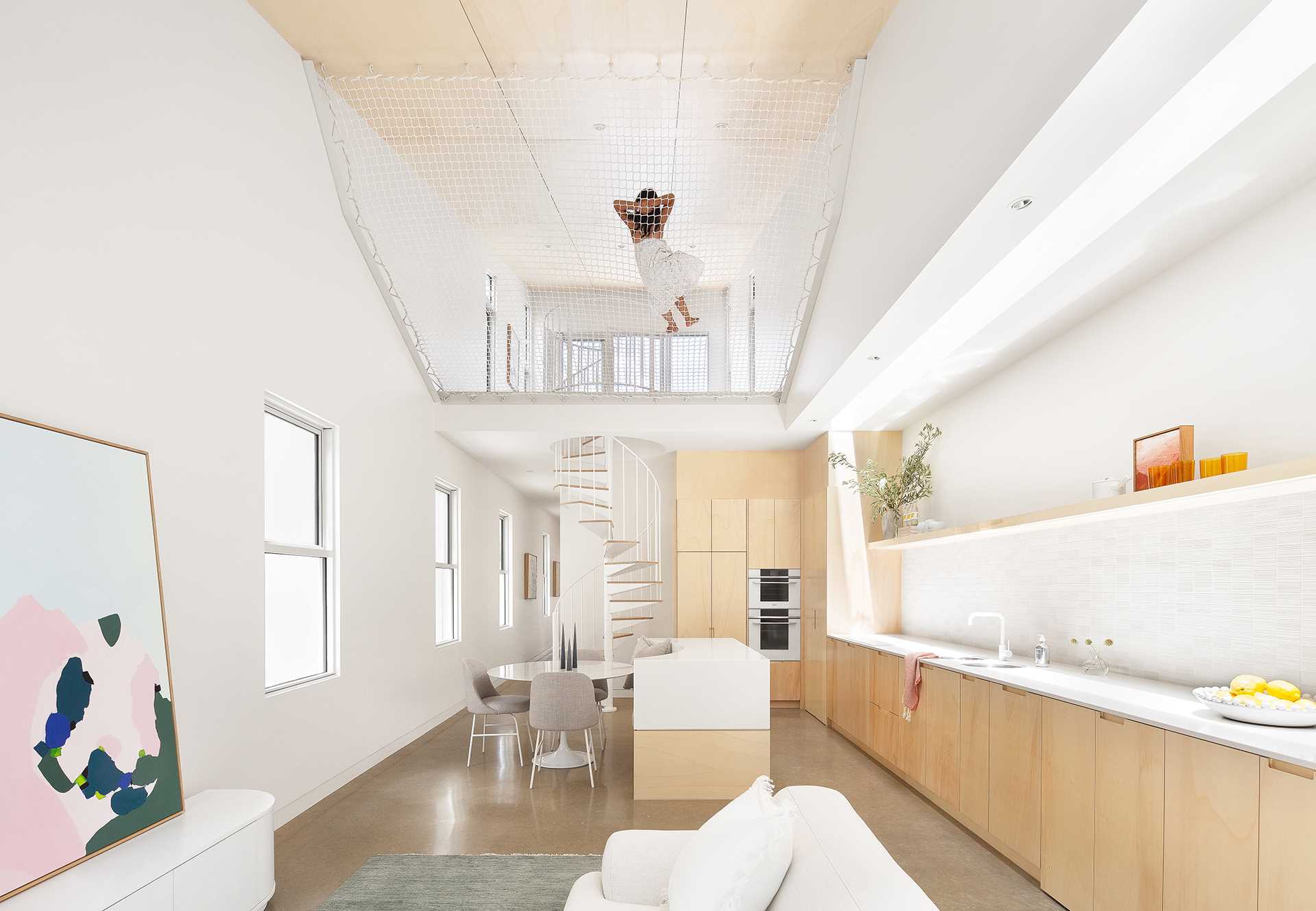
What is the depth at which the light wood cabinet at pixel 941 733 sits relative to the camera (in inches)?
171

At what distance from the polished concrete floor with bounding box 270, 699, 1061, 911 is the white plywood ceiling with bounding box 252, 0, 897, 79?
4196 mm

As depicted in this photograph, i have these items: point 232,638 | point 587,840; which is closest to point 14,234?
point 232,638

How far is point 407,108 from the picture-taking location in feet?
16.9

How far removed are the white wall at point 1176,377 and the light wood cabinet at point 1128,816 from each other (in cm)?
119

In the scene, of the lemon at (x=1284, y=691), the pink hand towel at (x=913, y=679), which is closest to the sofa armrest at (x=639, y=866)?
the lemon at (x=1284, y=691)

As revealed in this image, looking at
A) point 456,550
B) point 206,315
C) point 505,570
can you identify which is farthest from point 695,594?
point 206,315

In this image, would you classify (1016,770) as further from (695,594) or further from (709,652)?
(695,594)

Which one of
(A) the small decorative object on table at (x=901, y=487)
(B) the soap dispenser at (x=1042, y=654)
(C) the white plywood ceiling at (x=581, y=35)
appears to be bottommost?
(B) the soap dispenser at (x=1042, y=654)

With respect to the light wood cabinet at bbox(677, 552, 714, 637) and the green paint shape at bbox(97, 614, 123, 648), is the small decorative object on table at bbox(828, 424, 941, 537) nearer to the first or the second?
the light wood cabinet at bbox(677, 552, 714, 637)

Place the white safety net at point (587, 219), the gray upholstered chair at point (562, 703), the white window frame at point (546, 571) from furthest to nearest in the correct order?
the white window frame at point (546, 571), the gray upholstered chair at point (562, 703), the white safety net at point (587, 219)

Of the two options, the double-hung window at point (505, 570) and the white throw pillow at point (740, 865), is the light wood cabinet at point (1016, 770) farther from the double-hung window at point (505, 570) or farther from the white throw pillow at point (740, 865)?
the double-hung window at point (505, 570)

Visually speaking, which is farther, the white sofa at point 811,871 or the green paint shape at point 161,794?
the green paint shape at point 161,794

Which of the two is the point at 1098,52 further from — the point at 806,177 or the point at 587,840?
the point at 587,840

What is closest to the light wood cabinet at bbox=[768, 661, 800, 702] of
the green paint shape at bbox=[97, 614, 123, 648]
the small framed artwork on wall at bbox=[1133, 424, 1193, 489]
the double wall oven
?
the double wall oven
